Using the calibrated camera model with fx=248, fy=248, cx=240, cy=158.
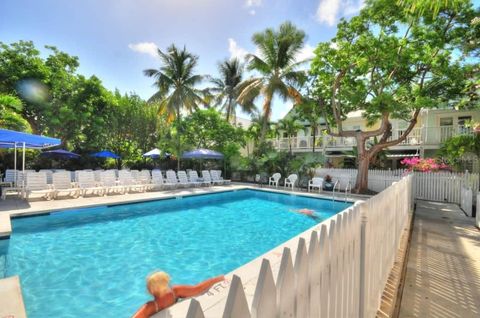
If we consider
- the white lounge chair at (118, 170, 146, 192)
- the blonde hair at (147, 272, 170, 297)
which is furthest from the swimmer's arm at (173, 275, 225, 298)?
the white lounge chair at (118, 170, 146, 192)

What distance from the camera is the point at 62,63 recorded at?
19672 millimetres

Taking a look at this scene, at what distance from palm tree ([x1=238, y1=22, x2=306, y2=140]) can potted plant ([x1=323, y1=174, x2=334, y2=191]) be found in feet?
20.7

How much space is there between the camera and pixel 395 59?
1145 cm

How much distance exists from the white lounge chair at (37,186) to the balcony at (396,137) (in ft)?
61.3

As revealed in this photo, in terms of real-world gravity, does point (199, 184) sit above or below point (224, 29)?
below

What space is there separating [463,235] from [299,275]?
711 centimetres

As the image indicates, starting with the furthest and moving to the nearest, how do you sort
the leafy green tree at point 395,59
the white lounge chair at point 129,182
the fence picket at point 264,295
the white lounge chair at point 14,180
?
1. the white lounge chair at point 129,182
2. the white lounge chair at point 14,180
3. the leafy green tree at point 395,59
4. the fence picket at point 264,295

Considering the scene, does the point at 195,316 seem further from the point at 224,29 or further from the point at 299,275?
the point at 224,29

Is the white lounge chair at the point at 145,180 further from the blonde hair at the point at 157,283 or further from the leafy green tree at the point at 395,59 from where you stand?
the blonde hair at the point at 157,283

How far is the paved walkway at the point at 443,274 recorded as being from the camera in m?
2.93

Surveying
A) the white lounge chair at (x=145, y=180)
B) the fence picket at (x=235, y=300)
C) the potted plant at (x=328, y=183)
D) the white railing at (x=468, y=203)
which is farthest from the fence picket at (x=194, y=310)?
the potted plant at (x=328, y=183)

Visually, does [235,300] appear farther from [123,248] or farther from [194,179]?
[194,179]

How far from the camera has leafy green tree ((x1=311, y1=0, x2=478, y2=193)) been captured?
37.1 ft

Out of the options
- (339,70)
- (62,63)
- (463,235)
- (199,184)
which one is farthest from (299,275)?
(62,63)
